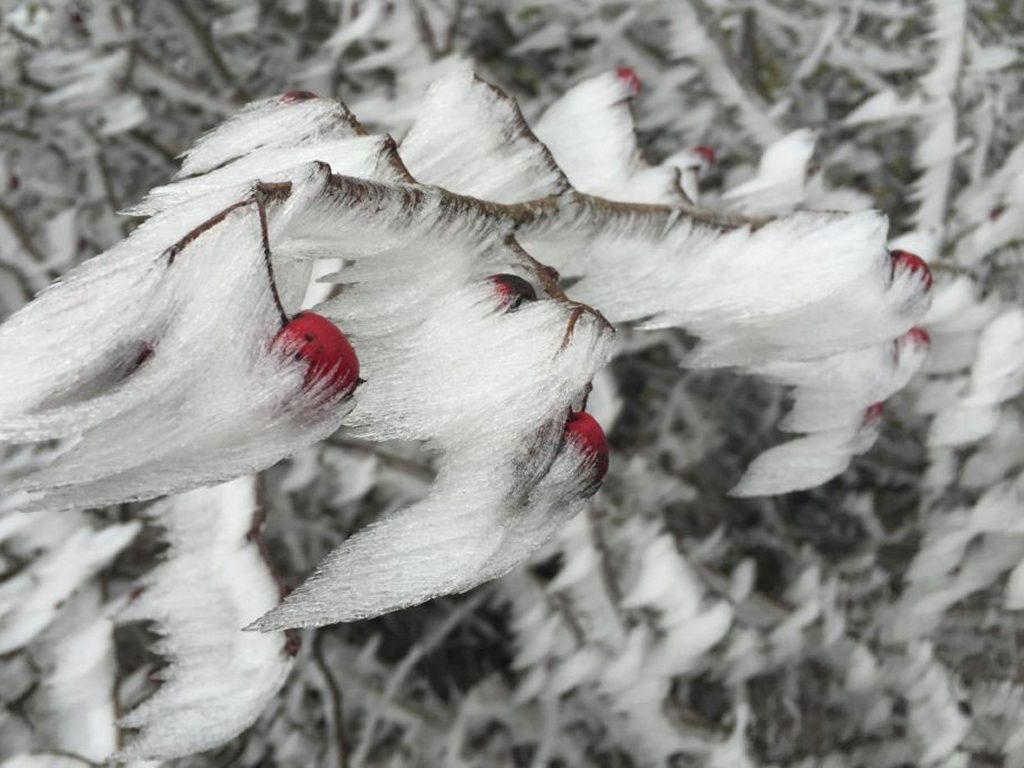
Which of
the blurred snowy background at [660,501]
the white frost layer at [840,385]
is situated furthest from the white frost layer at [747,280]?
the blurred snowy background at [660,501]

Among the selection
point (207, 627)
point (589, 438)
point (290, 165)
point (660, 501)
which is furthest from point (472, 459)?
point (660, 501)

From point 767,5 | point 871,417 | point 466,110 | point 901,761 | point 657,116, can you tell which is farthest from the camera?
point 767,5

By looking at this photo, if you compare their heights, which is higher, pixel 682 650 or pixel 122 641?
pixel 682 650

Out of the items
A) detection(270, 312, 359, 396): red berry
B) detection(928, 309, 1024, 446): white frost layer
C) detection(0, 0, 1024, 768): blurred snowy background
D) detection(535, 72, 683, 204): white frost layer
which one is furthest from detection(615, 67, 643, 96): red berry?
detection(270, 312, 359, 396): red berry

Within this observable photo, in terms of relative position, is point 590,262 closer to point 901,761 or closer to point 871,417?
point 871,417

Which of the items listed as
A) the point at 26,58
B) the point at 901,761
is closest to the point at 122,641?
the point at 901,761

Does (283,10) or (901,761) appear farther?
(283,10)

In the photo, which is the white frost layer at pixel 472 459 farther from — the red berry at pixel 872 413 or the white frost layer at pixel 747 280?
the red berry at pixel 872 413
